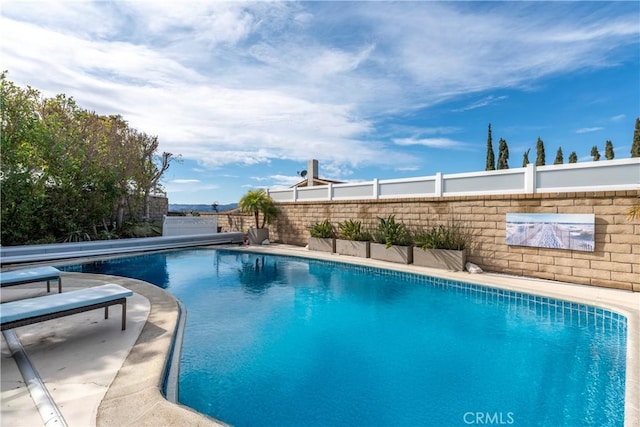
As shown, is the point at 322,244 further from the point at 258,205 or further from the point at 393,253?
the point at 258,205

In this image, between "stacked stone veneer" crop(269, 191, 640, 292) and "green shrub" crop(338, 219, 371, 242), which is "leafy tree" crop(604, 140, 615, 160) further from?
"green shrub" crop(338, 219, 371, 242)

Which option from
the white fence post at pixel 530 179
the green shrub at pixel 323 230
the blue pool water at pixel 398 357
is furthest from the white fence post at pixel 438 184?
the green shrub at pixel 323 230

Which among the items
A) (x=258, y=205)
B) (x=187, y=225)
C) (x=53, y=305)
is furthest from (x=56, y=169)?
(x=53, y=305)

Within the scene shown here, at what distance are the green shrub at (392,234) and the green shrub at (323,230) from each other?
2.55m

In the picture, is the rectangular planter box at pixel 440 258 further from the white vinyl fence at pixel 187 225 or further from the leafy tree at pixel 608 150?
the leafy tree at pixel 608 150

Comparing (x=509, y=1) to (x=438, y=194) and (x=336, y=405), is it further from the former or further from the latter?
(x=336, y=405)

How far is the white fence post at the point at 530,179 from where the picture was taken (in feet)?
28.6

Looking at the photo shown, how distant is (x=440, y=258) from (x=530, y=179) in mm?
3551

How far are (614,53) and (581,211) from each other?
18.9 ft

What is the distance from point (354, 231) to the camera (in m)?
12.8

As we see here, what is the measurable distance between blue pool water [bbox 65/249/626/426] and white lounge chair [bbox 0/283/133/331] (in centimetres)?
139

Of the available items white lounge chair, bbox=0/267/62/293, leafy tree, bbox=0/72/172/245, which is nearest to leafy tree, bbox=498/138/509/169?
leafy tree, bbox=0/72/172/245

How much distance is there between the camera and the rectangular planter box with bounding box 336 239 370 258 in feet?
39.4

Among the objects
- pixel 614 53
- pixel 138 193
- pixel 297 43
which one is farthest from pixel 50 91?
pixel 614 53
